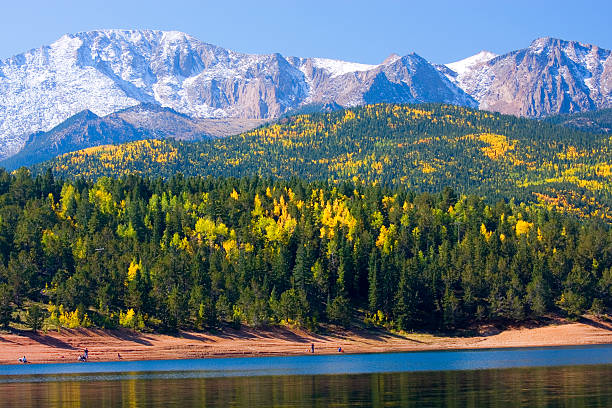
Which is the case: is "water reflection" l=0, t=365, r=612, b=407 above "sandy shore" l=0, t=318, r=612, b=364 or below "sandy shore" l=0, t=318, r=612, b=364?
above

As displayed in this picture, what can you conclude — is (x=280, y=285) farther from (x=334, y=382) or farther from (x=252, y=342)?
(x=334, y=382)

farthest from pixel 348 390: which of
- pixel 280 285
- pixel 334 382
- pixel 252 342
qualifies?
pixel 280 285

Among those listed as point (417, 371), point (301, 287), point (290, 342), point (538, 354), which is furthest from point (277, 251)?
point (417, 371)

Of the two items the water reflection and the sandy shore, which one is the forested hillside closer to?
the sandy shore

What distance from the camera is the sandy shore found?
161 m

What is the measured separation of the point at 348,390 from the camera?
96.9 m

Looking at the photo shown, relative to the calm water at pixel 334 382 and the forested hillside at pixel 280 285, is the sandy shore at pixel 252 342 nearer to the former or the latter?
the forested hillside at pixel 280 285

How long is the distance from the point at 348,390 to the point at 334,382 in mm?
9811

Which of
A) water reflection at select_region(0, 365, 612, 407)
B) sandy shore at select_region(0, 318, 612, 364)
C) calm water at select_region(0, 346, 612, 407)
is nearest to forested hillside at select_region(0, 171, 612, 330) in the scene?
sandy shore at select_region(0, 318, 612, 364)

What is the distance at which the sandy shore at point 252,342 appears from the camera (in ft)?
527

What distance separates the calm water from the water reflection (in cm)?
10

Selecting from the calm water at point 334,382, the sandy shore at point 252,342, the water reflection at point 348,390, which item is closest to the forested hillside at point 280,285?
the sandy shore at point 252,342

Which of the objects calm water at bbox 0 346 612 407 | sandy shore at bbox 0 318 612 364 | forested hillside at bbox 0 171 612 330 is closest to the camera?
calm water at bbox 0 346 612 407

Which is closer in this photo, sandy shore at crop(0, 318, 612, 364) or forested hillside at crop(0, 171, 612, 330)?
sandy shore at crop(0, 318, 612, 364)
